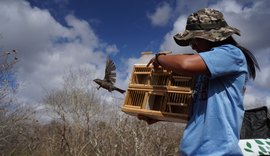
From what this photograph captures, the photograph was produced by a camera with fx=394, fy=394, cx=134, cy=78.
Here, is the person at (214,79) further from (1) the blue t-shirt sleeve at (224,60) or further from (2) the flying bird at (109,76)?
(2) the flying bird at (109,76)

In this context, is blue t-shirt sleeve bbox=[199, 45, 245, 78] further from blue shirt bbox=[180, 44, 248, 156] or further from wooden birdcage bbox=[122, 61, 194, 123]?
wooden birdcage bbox=[122, 61, 194, 123]

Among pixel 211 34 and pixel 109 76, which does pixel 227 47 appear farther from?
pixel 109 76

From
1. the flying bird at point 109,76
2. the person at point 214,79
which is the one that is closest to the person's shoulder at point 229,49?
the person at point 214,79

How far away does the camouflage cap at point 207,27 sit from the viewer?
2.22m

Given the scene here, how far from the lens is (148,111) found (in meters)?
2.68

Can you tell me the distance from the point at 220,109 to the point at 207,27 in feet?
1.63

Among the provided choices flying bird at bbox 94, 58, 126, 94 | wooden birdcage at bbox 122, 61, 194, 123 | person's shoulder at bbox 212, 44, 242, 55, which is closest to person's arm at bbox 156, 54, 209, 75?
person's shoulder at bbox 212, 44, 242, 55

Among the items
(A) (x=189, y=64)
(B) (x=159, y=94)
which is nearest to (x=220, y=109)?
(A) (x=189, y=64)

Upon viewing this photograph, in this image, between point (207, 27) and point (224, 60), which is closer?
point (224, 60)

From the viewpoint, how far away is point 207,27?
2.27 meters

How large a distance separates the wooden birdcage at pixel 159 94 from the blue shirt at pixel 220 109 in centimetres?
29

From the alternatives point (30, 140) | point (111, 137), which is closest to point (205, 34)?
point (111, 137)

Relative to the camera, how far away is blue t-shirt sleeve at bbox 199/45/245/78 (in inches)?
81.5

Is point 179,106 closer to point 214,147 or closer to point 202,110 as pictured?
point 202,110
